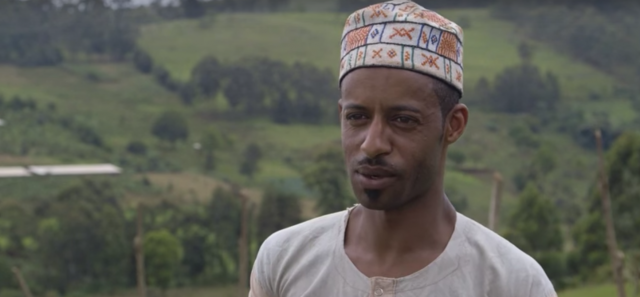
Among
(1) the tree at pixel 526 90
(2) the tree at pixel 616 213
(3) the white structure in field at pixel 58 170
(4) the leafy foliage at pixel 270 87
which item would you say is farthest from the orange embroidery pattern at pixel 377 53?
(1) the tree at pixel 526 90

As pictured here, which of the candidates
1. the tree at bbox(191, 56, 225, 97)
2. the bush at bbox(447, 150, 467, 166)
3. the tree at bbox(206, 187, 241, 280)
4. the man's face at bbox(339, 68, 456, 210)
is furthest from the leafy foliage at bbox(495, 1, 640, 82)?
the man's face at bbox(339, 68, 456, 210)

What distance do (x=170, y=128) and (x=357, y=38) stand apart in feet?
115

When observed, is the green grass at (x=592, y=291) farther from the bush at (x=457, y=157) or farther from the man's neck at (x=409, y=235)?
the man's neck at (x=409, y=235)

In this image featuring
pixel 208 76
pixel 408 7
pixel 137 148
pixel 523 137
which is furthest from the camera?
pixel 208 76

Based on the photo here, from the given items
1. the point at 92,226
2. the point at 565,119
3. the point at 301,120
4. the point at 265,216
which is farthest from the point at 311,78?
the point at 265,216

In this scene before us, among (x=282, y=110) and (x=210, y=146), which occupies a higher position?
(x=282, y=110)

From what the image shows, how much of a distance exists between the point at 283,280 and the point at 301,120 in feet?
114

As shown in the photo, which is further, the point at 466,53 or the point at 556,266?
the point at 466,53

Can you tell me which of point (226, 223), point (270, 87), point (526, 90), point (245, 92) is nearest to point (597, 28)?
point (526, 90)

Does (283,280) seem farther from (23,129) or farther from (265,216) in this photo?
(23,129)

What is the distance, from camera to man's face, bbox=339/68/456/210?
1.79 metres

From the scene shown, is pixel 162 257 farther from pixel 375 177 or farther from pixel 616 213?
pixel 375 177

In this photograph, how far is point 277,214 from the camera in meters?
22.4

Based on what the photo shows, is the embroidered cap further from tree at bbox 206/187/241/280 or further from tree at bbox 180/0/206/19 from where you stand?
tree at bbox 180/0/206/19
